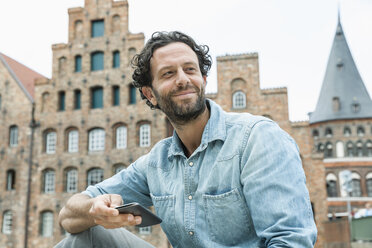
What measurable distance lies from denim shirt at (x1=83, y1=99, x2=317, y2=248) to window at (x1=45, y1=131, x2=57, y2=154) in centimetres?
2379

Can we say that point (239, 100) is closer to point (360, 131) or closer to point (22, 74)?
point (22, 74)

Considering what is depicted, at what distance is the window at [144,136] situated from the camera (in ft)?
78.4

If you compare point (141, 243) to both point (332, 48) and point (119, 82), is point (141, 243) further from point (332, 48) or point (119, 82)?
point (332, 48)

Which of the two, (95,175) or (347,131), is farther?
(347,131)

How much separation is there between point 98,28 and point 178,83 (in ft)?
81.2

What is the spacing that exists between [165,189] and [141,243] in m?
0.51

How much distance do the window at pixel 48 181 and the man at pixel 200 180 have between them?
23220mm

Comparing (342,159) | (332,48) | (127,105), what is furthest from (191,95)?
(332,48)

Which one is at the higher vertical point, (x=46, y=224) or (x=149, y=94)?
(x=149, y=94)

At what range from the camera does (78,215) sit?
8.95ft

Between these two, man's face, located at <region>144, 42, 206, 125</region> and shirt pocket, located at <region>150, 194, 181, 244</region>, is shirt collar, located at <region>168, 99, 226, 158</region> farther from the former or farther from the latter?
shirt pocket, located at <region>150, 194, 181, 244</region>

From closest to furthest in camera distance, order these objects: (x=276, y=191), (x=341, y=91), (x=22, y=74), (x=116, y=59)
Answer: (x=276, y=191) < (x=116, y=59) < (x=22, y=74) < (x=341, y=91)

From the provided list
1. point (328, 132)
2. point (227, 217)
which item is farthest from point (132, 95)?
point (328, 132)

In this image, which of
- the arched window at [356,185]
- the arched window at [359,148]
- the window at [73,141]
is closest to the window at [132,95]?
the window at [73,141]
